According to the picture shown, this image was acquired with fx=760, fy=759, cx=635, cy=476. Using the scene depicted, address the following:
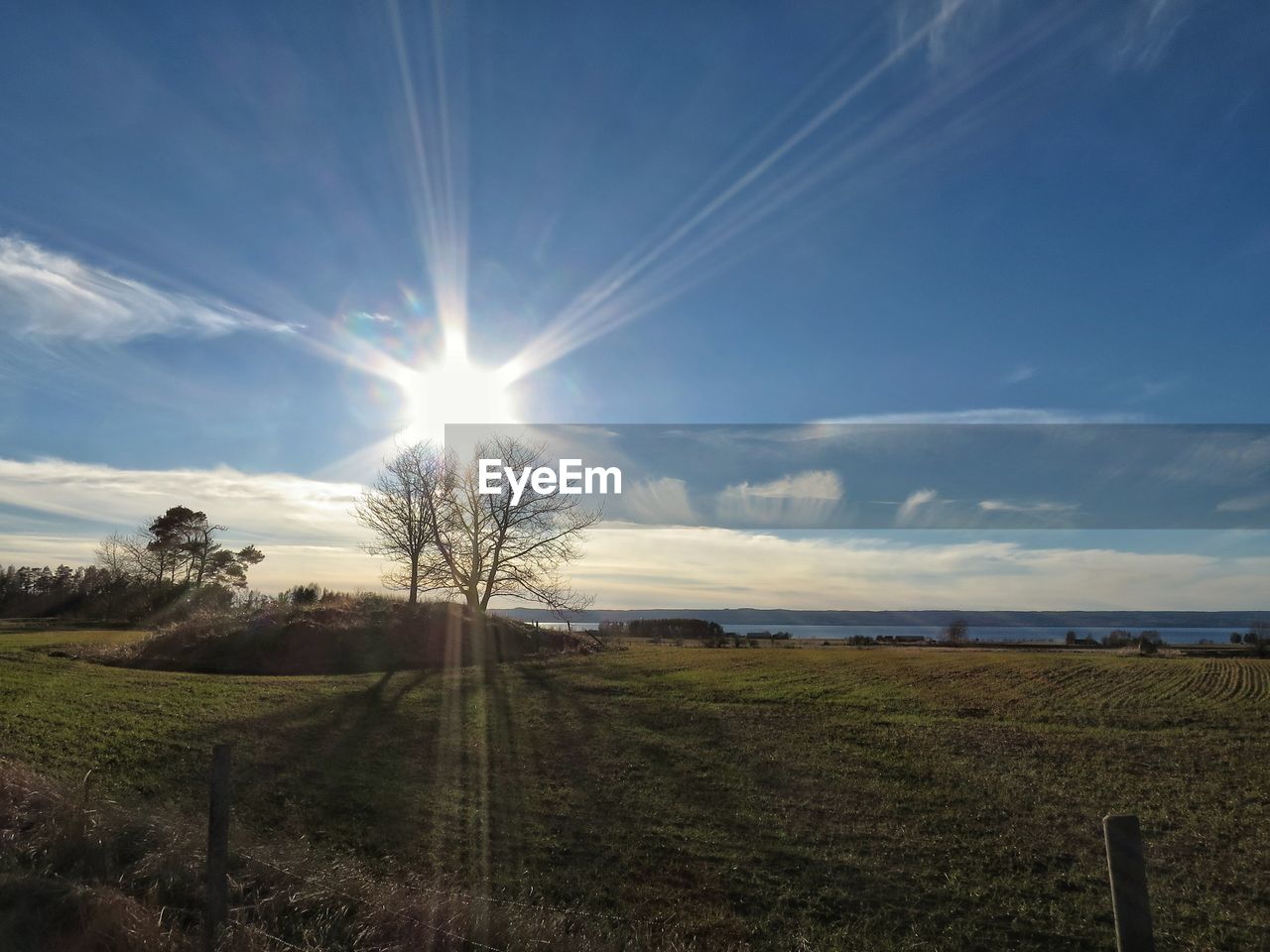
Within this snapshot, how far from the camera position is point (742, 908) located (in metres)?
8.50

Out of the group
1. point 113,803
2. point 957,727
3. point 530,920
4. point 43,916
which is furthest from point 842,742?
point 43,916

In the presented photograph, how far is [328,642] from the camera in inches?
1387

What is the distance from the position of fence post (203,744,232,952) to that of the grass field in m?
3.34

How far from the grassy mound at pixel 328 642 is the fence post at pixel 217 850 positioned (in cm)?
2854

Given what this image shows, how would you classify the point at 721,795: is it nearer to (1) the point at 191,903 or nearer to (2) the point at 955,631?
(1) the point at 191,903

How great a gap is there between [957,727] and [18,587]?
313 feet

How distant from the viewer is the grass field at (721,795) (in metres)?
8.72

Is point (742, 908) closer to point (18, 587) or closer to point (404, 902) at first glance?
point (404, 902)

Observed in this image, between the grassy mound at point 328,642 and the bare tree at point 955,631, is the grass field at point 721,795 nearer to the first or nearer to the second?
the grassy mound at point 328,642

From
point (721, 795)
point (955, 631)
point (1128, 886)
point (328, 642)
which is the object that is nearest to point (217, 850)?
point (1128, 886)

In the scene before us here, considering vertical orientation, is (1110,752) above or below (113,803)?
below

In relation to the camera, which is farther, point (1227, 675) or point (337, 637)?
point (1227, 675)

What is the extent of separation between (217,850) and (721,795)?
9577 millimetres

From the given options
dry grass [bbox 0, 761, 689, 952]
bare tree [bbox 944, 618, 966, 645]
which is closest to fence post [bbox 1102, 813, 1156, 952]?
dry grass [bbox 0, 761, 689, 952]
